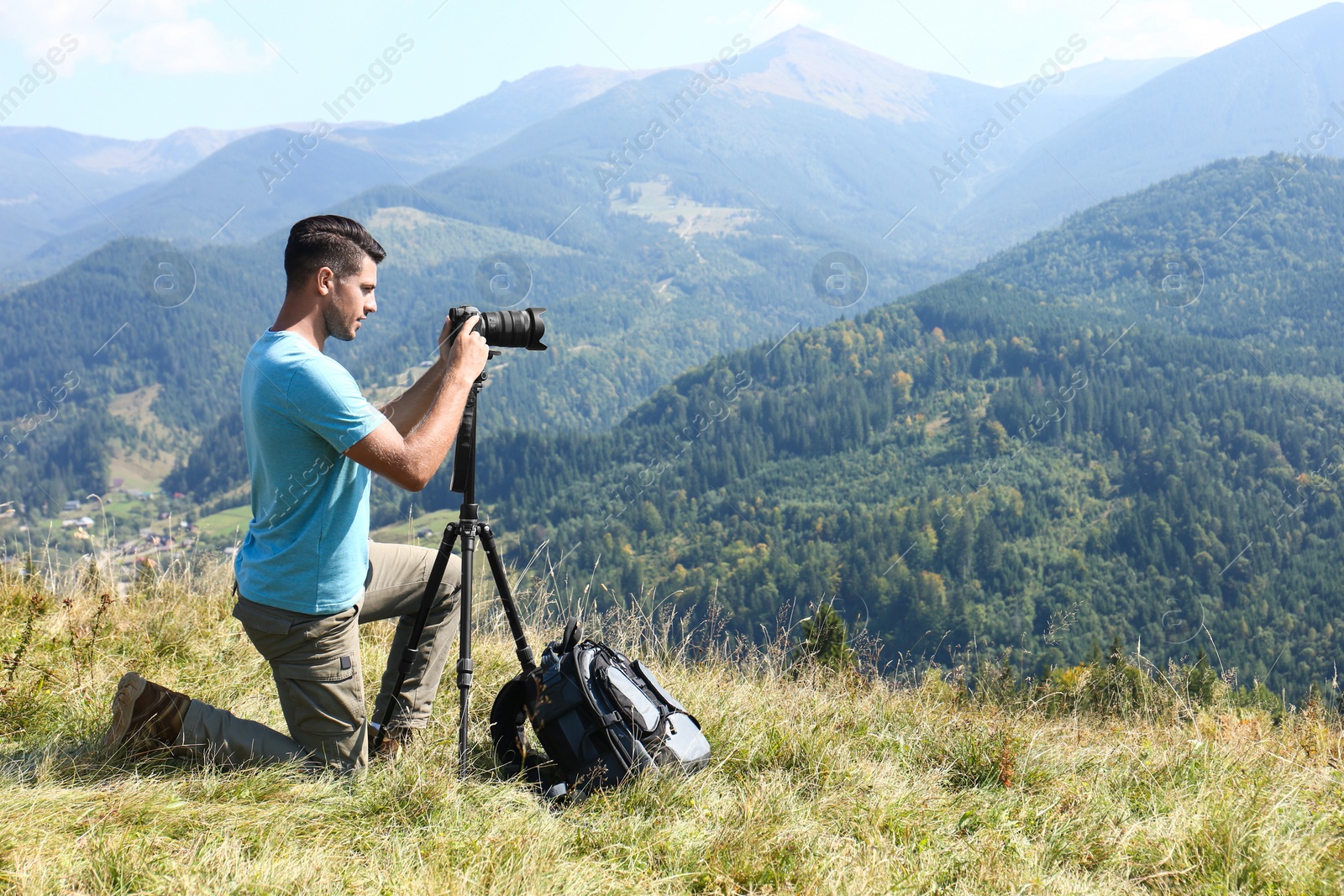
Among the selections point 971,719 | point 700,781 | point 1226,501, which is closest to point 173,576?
point 700,781

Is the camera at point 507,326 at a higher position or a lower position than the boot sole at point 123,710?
higher

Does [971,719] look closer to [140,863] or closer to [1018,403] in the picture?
[140,863]

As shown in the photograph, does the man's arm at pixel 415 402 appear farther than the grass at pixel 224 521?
No

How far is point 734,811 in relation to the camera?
8.18 feet

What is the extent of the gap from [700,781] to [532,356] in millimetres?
194791

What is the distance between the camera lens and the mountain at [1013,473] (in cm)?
7812

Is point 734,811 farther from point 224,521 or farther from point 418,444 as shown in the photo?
point 224,521

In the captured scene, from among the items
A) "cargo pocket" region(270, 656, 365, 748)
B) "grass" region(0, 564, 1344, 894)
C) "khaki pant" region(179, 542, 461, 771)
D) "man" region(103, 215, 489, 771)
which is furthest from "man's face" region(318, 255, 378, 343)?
"grass" region(0, 564, 1344, 894)

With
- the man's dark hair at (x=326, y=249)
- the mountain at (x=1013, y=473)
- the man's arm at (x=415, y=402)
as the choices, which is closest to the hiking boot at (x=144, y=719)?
the man's arm at (x=415, y=402)

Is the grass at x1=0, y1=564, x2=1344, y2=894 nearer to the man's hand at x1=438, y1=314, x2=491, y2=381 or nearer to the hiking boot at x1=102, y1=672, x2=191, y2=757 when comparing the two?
the hiking boot at x1=102, y1=672, x2=191, y2=757

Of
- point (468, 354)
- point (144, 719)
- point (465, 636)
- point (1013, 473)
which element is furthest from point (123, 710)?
point (1013, 473)

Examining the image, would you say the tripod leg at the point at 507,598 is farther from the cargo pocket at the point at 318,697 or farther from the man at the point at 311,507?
the cargo pocket at the point at 318,697

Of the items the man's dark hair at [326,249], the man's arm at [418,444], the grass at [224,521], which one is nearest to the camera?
the man's arm at [418,444]

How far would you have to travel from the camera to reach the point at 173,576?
4996 millimetres
